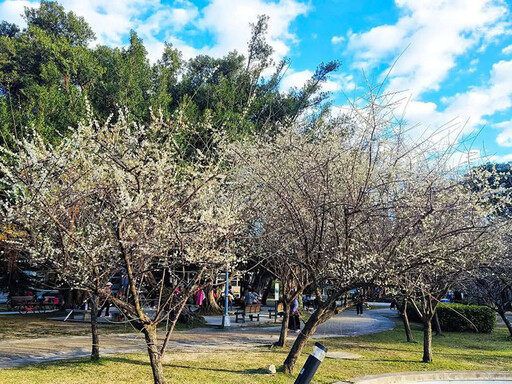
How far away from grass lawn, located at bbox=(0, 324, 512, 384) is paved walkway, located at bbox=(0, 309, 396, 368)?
691mm

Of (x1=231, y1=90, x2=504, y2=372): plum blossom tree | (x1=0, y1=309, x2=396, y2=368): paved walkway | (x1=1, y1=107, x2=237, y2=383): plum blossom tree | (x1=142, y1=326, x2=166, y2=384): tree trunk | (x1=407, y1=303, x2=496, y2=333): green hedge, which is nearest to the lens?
(x1=1, y1=107, x2=237, y2=383): plum blossom tree

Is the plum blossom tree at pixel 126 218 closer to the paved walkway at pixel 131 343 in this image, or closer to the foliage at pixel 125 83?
the paved walkway at pixel 131 343

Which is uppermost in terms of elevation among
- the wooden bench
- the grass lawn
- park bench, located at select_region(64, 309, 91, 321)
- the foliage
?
the foliage

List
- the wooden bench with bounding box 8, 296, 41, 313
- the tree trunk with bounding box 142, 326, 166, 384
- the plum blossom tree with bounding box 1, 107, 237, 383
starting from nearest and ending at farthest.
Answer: the plum blossom tree with bounding box 1, 107, 237, 383 → the tree trunk with bounding box 142, 326, 166, 384 → the wooden bench with bounding box 8, 296, 41, 313

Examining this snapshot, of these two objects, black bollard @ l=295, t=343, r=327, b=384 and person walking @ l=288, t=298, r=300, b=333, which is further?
person walking @ l=288, t=298, r=300, b=333

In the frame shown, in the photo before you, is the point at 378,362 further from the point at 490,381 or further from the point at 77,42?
the point at 77,42

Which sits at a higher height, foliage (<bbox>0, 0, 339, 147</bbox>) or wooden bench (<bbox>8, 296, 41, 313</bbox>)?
foliage (<bbox>0, 0, 339, 147</bbox>)

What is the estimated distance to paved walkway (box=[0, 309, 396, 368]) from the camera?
944 centimetres

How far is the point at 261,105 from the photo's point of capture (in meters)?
19.6

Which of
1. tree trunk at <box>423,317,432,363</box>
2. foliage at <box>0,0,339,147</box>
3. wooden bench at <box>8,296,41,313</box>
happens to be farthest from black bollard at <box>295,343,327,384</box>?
wooden bench at <box>8,296,41,313</box>

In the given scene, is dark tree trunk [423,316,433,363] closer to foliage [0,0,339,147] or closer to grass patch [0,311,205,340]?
Result: foliage [0,0,339,147]

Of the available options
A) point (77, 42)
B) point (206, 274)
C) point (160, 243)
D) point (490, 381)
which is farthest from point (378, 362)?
point (77, 42)

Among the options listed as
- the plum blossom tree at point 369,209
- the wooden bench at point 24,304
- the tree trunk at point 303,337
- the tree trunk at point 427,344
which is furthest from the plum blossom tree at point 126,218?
the wooden bench at point 24,304

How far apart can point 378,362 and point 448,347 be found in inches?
181
